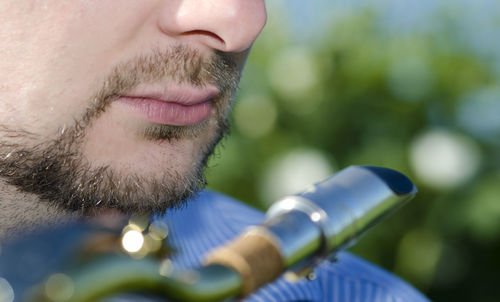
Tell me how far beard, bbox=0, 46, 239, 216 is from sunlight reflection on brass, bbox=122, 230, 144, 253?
436mm

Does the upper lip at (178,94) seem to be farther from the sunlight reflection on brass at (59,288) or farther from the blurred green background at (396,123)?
the blurred green background at (396,123)

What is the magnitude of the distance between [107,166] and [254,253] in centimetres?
34

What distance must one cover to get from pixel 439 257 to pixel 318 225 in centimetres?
164

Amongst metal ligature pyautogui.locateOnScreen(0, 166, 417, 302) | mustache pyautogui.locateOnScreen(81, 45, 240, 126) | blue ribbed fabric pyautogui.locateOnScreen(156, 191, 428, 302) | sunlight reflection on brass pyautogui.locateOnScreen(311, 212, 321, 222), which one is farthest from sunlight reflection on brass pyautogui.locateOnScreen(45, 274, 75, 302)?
blue ribbed fabric pyautogui.locateOnScreen(156, 191, 428, 302)

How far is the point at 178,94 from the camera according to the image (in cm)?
82

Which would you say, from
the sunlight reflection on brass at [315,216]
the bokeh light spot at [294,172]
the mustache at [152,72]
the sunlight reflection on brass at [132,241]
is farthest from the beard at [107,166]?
the bokeh light spot at [294,172]

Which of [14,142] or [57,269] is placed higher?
[14,142]

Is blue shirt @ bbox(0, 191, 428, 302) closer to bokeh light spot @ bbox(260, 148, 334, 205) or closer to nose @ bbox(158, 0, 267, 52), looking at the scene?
nose @ bbox(158, 0, 267, 52)

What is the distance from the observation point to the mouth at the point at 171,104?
30.9 inches

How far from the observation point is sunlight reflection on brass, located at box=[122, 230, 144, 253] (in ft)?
1.11

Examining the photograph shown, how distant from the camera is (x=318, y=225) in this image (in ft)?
1.96

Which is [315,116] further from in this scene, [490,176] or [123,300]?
[123,300]

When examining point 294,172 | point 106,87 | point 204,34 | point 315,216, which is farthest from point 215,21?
point 294,172

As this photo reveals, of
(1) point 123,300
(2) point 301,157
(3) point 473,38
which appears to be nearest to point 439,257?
(2) point 301,157
